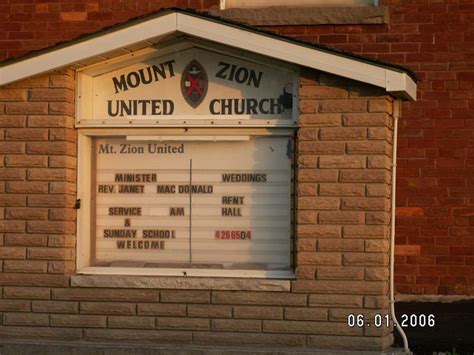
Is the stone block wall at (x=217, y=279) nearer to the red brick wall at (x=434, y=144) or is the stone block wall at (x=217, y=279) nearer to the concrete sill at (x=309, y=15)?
the red brick wall at (x=434, y=144)

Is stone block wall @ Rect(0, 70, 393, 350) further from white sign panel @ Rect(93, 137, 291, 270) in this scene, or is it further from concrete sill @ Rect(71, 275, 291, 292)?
white sign panel @ Rect(93, 137, 291, 270)

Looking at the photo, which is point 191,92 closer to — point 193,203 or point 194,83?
point 194,83

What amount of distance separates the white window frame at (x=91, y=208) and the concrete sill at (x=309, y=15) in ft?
6.63

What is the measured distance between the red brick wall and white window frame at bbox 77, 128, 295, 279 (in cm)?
187

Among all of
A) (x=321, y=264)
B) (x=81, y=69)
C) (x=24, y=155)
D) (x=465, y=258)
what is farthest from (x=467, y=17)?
(x=24, y=155)

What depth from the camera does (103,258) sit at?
8133 millimetres

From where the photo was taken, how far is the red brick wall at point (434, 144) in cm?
909

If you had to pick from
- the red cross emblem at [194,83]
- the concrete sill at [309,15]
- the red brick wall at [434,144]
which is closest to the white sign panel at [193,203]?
the red cross emblem at [194,83]

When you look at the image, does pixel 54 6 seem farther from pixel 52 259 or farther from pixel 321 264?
pixel 321 264

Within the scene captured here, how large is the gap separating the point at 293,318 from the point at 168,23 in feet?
8.74

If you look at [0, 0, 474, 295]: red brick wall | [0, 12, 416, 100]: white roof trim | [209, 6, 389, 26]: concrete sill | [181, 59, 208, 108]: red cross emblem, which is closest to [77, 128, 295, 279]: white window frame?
[181, 59, 208, 108]: red cross emblem

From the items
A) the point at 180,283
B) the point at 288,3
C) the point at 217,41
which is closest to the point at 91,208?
the point at 180,283

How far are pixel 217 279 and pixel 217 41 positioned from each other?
2.00 metres

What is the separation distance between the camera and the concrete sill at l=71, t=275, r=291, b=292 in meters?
7.65
